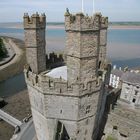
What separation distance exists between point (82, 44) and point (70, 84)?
2.57 meters

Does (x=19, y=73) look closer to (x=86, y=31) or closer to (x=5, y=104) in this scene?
(x=5, y=104)

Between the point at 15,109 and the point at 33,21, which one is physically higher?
→ the point at 33,21

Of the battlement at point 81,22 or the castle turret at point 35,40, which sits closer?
the battlement at point 81,22

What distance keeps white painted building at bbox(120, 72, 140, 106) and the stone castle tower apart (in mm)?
17195

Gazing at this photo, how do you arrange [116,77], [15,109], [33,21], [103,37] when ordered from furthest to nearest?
1. [116,77]
2. [15,109]
3. [103,37]
4. [33,21]

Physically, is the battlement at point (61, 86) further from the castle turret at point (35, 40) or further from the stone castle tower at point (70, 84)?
the castle turret at point (35, 40)

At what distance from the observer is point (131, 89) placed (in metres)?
30.4

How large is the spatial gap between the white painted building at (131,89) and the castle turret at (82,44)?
775 inches

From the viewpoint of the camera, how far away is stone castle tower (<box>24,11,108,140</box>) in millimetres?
11273

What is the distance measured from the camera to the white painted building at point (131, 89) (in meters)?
30.1

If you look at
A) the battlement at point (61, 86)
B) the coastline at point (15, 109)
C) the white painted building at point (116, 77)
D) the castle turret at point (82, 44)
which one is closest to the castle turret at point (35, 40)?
the battlement at point (61, 86)

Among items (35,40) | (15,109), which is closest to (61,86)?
(35,40)

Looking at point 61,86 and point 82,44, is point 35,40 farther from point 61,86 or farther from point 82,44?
point 82,44

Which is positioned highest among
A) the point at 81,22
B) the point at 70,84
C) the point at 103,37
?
the point at 81,22
